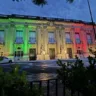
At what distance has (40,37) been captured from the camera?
140 feet

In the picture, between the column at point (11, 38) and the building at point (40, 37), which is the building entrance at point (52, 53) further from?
the column at point (11, 38)

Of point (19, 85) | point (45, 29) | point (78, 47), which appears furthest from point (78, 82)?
point (78, 47)

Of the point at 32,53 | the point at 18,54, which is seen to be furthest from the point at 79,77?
the point at 32,53

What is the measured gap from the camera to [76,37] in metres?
47.5

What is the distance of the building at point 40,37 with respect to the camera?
132 feet

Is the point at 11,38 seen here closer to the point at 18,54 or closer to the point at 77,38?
the point at 18,54

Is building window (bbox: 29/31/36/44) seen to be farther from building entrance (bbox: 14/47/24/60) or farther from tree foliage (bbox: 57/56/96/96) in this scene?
tree foliage (bbox: 57/56/96/96)

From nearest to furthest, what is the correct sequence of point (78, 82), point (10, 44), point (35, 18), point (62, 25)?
point (78, 82), point (10, 44), point (35, 18), point (62, 25)

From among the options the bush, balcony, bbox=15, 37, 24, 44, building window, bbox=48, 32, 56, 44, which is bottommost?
the bush

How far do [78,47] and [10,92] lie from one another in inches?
1793

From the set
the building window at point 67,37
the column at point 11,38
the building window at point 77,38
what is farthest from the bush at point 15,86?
the building window at point 77,38

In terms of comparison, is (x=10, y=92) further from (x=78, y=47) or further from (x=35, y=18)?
(x=78, y=47)

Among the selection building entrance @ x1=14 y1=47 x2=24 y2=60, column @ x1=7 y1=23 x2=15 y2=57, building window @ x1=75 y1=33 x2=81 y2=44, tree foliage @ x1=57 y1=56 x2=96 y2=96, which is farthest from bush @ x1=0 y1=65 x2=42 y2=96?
building window @ x1=75 y1=33 x2=81 y2=44

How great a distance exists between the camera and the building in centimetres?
4016
